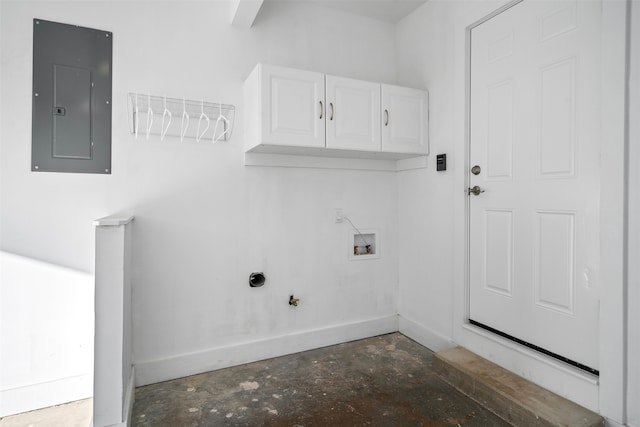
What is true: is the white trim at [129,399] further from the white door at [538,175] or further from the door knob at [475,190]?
the door knob at [475,190]

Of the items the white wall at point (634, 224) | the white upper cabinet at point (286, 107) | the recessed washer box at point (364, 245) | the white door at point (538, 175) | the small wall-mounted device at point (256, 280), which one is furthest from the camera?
the recessed washer box at point (364, 245)

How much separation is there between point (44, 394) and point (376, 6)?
3537 mm

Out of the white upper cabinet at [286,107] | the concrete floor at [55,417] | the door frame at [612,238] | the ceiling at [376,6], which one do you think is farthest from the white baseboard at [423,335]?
the ceiling at [376,6]

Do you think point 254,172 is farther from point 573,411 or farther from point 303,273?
point 573,411

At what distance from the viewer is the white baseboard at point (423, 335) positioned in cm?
259

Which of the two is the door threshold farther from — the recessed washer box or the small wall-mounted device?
the small wall-mounted device

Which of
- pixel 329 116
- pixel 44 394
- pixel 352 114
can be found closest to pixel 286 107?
pixel 329 116

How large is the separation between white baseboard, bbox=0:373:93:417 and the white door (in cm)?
256

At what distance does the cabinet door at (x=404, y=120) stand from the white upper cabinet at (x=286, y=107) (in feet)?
1.69

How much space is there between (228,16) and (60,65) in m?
1.11

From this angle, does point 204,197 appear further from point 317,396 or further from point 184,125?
point 317,396

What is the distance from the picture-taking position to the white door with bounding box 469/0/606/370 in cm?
174

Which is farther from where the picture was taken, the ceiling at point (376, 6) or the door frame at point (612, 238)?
the ceiling at point (376, 6)

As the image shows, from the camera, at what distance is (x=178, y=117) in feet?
7.69
